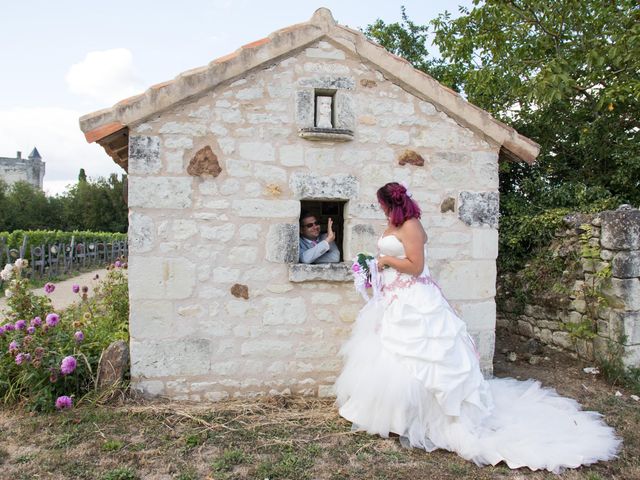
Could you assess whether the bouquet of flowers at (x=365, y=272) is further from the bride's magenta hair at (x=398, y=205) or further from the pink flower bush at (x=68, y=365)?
the pink flower bush at (x=68, y=365)

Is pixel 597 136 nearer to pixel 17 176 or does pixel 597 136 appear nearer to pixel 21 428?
pixel 21 428

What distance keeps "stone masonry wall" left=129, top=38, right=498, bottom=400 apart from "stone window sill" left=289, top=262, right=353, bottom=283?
0.07m

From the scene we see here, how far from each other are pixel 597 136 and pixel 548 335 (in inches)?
186

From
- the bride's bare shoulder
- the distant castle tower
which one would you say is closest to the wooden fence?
the bride's bare shoulder

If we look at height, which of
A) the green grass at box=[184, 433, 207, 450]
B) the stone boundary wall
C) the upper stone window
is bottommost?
the green grass at box=[184, 433, 207, 450]

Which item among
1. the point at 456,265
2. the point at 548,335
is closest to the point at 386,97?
the point at 456,265

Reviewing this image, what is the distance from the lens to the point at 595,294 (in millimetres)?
5773

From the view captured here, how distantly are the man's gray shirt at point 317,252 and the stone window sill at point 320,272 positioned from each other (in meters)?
0.11

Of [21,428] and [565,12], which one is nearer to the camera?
[21,428]

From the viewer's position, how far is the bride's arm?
3.80 m

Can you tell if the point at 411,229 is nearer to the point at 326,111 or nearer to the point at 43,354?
the point at 326,111

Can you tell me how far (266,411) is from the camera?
4297 millimetres

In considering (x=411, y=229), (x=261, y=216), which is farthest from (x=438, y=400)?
(x=261, y=216)

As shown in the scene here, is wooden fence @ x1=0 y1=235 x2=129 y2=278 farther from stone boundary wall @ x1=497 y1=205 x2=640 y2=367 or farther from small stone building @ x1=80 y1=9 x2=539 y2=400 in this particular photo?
stone boundary wall @ x1=497 y1=205 x2=640 y2=367
